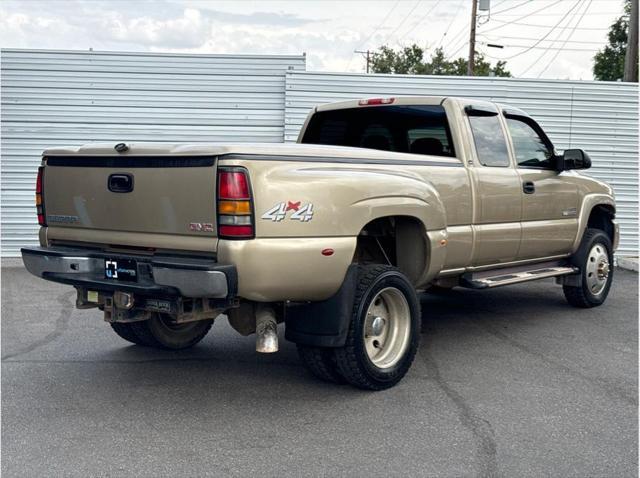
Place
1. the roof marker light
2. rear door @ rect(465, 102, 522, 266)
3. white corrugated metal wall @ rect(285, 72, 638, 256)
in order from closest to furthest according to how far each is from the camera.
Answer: rear door @ rect(465, 102, 522, 266) → the roof marker light → white corrugated metal wall @ rect(285, 72, 638, 256)

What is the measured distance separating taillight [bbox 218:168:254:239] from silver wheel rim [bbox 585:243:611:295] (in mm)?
4957

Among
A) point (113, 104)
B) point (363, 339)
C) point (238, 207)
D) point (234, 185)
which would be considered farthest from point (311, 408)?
point (113, 104)

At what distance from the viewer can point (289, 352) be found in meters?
6.37

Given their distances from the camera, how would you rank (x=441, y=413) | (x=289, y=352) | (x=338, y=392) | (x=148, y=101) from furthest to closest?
(x=148, y=101), (x=289, y=352), (x=338, y=392), (x=441, y=413)

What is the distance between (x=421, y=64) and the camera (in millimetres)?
59594

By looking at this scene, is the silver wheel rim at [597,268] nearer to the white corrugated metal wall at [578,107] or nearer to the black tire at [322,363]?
the black tire at [322,363]

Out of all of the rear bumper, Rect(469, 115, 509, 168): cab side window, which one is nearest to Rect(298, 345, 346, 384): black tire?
the rear bumper

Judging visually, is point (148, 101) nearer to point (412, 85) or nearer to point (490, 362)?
point (412, 85)

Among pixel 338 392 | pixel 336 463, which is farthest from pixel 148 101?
pixel 336 463

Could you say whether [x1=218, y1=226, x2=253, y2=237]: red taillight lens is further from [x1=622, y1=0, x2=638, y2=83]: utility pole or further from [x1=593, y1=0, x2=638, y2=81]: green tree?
[x1=593, y1=0, x2=638, y2=81]: green tree

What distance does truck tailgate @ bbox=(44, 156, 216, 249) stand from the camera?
451 centimetres

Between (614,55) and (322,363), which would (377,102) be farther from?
(614,55)

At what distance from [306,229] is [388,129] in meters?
2.43

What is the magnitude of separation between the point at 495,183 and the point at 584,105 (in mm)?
7265
